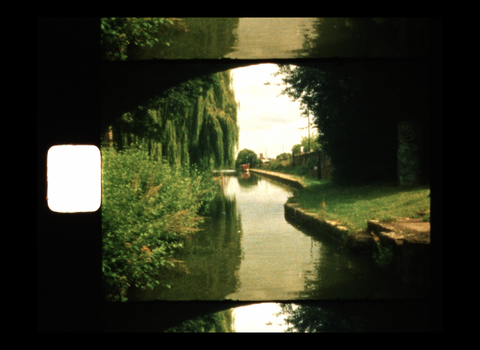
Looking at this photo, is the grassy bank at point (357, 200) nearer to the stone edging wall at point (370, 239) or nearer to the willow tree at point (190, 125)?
the stone edging wall at point (370, 239)

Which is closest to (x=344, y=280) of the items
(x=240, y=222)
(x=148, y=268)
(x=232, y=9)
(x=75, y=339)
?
(x=240, y=222)

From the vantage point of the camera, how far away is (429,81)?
2609 millimetres

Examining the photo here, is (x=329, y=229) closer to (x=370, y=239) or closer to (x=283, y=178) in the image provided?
(x=370, y=239)

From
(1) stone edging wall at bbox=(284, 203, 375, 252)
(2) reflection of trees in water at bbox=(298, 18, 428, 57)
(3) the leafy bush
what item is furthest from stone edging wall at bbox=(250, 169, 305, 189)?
(2) reflection of trees in water at bbox=(298, 18, 428, 57)

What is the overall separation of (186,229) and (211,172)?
1868 millimetres

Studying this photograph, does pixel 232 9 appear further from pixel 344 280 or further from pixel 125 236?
pixel 344 280

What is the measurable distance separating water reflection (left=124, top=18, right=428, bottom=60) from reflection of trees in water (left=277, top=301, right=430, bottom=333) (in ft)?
7.33

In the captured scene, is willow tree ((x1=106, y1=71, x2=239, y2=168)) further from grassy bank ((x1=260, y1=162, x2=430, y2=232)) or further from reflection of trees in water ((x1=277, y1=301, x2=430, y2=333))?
reflection of trees in water ((x1=277, y1=301, x2=430, y2=333))

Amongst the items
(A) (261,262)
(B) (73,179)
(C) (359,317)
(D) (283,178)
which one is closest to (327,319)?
(C) (359,317)

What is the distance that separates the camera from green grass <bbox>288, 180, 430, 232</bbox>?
16.2 ft

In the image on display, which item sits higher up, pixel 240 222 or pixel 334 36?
pixel 334 36

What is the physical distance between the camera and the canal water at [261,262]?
3892mm

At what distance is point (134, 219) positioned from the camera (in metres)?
3.28

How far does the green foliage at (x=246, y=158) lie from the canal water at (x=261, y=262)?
27 centimetres
